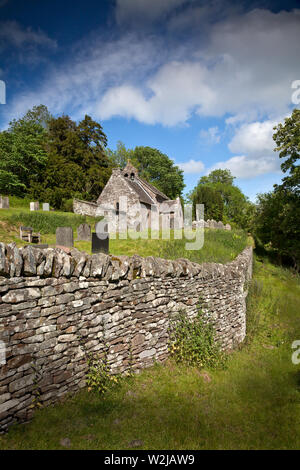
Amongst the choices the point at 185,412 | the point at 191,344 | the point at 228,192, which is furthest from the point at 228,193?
the point at 185,412

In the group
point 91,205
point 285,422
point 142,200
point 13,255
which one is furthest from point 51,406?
point 91,205

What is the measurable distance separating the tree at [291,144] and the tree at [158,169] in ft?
114

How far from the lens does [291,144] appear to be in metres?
19.0

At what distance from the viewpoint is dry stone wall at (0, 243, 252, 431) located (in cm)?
319

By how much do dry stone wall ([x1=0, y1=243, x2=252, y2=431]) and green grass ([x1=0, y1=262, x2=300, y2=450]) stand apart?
331 mm

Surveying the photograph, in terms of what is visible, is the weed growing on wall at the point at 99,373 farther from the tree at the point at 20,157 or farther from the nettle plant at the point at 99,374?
the tree at the point at 20,157

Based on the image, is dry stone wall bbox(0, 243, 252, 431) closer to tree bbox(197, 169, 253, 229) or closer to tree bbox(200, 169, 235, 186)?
tree bbox(197, 169, 253, 229)

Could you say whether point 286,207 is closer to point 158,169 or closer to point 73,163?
point 73,163

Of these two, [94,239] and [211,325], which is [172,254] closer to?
[94,239]

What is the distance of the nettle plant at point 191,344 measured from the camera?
5.52 meters

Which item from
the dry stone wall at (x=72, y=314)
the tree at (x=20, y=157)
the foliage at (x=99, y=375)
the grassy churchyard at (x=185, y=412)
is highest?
the tree at (x=20, y=157)

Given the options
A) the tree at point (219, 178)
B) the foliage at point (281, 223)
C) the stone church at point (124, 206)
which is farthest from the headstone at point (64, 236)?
the tree at point (219, 178)

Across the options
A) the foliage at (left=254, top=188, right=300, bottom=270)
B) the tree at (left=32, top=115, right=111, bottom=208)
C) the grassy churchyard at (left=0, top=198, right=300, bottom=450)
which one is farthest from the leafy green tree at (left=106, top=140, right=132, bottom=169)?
the grassy churchyard at (left=0, top=198, right=300, bottom=450)

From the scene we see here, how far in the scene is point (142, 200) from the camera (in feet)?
92.0
